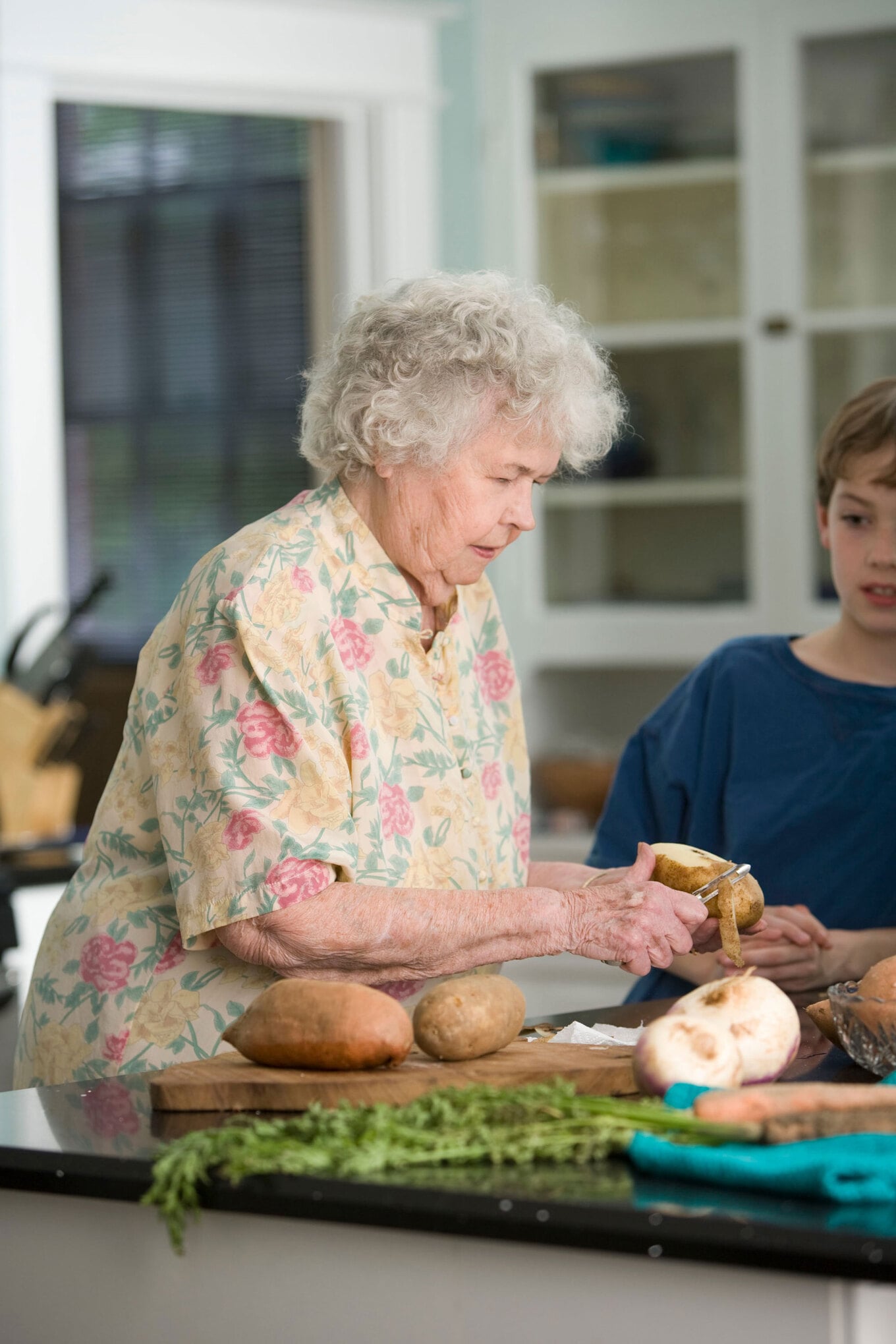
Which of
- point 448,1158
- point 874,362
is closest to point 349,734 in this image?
point 448,1158

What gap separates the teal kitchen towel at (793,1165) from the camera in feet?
3.13

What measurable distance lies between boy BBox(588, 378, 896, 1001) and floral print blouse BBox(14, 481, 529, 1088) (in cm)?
40

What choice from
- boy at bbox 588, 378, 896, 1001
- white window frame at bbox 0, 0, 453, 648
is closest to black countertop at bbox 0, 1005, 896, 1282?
boy at bbox 588, 378, 896, 1001

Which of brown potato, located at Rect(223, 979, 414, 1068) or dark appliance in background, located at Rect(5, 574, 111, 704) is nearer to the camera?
brown potato, located at Rect(223, 979, 414, 1068)

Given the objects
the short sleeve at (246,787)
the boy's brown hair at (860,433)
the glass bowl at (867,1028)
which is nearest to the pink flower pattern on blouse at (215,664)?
the short sleeve at (246,787)

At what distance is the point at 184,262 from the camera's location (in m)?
5.30

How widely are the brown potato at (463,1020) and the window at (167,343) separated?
410 centimetres

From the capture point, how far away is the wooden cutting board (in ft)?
3.78

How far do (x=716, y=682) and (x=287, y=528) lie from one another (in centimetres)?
68

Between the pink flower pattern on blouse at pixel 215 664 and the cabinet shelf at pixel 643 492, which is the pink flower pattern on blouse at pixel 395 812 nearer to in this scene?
the pink flower pattern on blouse at pixel 215 664

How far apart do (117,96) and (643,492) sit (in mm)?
1346

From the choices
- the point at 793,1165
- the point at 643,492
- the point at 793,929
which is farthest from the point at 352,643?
the point at 643,492

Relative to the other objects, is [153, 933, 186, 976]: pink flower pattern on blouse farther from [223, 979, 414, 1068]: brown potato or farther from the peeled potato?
the peeled potato

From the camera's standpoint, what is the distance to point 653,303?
3602 mm
